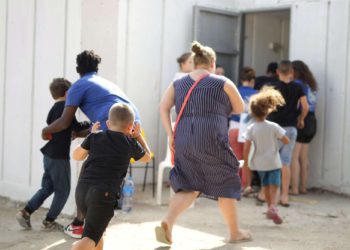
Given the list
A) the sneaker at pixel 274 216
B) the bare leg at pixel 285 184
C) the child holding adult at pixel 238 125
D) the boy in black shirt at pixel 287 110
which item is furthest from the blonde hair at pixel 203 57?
the child holding adult at pixel 238 125

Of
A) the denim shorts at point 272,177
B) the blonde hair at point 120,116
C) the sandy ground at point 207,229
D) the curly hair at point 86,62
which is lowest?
the sandy ground at point 207,229

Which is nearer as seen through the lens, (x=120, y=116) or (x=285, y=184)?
(x=120, y=116)

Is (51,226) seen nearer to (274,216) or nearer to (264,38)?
(274,216)

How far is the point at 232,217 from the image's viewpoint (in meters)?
5.65

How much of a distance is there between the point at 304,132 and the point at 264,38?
2693 mm

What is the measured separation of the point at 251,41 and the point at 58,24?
438 centimetres

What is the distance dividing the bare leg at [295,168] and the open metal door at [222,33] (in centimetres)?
205

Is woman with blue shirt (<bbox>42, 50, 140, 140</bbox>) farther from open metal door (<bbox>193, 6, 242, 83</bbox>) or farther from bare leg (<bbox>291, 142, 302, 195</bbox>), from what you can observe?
open metal door (<bbox>193, 6, 242, 83</bbox>)

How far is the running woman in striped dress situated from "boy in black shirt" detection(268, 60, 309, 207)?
2.39 m

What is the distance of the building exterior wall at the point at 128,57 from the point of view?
6.67 metres

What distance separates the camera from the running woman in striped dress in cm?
545

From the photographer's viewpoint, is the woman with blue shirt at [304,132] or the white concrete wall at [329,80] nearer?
the woman with blue shirt at [304,132]

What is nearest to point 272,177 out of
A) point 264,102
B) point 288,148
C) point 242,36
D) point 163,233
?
point 264,102

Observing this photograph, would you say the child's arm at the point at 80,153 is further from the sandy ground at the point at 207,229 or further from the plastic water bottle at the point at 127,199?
the plastic water bottle at the point at 127,199
